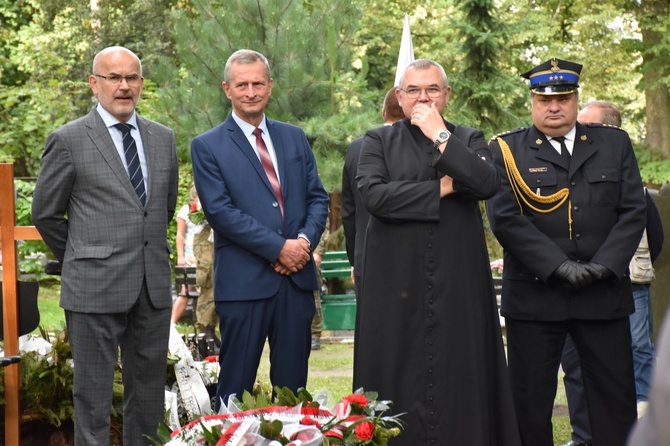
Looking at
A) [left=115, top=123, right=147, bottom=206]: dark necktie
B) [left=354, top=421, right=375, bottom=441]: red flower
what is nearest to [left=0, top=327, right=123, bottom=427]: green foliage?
[left=115, top=123, right=147, bottom=206]: dark necktie

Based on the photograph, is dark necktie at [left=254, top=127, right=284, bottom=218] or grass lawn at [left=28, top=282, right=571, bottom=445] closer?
dark necktie at [left=254, top=127, right=284, bottom=218]

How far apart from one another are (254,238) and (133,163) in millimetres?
716

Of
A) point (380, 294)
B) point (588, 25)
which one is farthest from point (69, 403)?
point (588, 25)

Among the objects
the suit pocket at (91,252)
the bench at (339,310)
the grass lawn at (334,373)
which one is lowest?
the grass lawn at (334,373)

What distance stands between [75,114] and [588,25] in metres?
14.4

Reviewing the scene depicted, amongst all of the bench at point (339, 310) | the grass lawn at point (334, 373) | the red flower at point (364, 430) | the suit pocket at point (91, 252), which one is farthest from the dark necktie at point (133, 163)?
the bench at point (339, 310)

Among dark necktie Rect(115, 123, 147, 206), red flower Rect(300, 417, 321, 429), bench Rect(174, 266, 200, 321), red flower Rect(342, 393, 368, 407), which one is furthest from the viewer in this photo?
bench Rect(174, 266, 200, 321)

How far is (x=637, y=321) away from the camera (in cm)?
687

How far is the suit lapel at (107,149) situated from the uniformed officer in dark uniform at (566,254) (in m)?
1.90

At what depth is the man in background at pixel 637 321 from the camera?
21.1 feet

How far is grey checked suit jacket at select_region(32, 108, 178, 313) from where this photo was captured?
497 cm

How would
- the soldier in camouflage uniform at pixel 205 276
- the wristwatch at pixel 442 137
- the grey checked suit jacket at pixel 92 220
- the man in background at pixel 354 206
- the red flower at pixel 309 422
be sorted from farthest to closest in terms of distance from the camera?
1. the soldier in camouflage uniform at pixel 205 276
2. the man in background at pixel 354 206
3. the grey checked suit jacket at pixel 92 220
4. the wristwatch at pixel 442 137
5. the red flower at pixel 309 422

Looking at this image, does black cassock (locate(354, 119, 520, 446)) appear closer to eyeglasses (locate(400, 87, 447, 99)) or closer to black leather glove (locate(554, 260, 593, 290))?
eyeglasses (locate(400, 87, 447, 99))

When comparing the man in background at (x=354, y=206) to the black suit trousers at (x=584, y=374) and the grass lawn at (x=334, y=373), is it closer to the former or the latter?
the grass lawn at (x=334, y=373)
